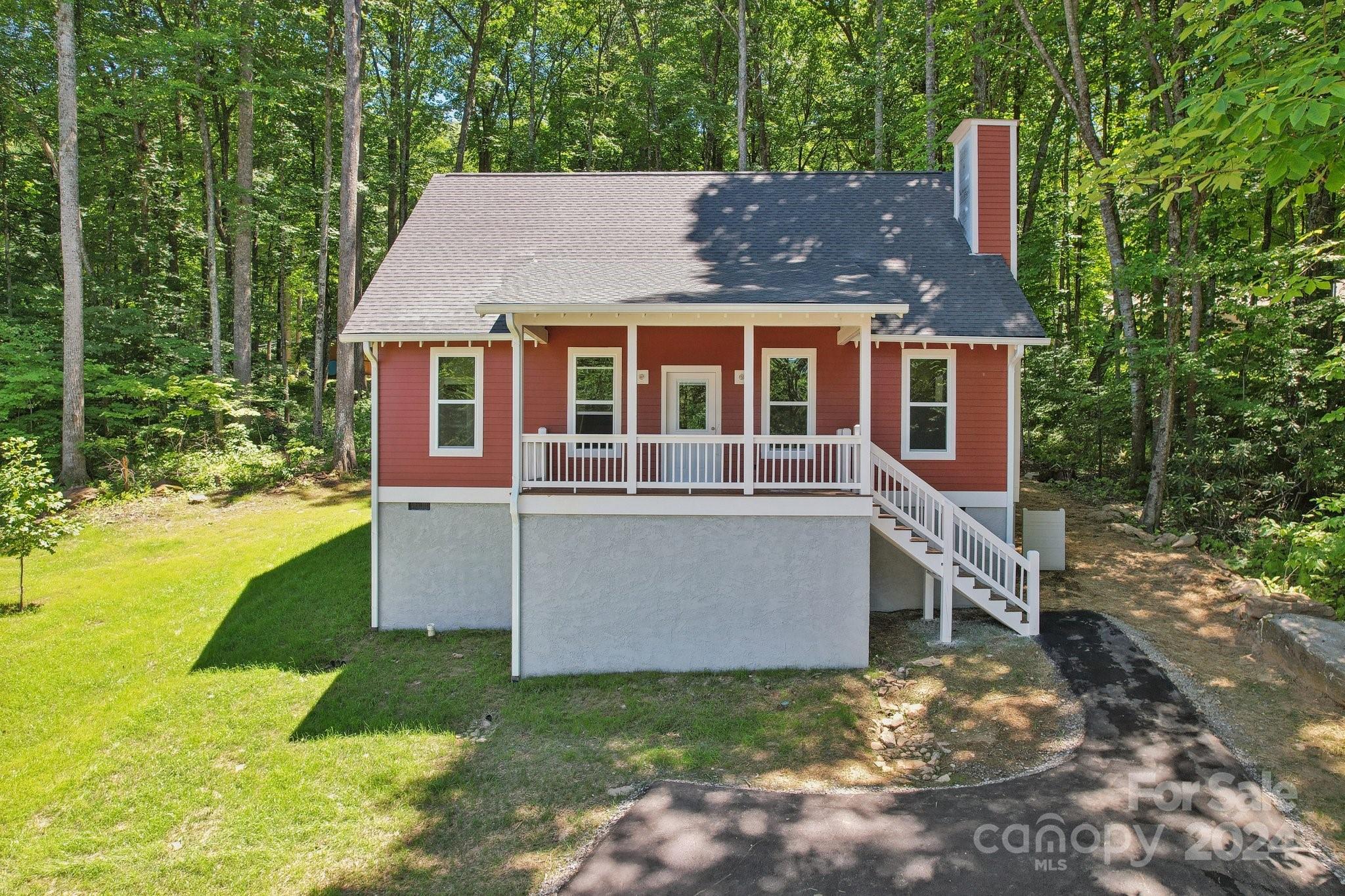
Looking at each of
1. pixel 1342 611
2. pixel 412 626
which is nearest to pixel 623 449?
pixel 412 626

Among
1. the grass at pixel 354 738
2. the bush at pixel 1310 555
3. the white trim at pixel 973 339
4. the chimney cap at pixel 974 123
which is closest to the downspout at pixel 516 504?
the grass at pixel 354 738

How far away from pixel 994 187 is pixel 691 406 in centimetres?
662

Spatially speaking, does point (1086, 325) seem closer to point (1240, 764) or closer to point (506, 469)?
point (1240, 764)

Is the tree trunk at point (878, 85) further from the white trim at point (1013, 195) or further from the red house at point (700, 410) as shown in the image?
the white trim at point (1013, 195)

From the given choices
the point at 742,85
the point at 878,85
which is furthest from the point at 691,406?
the point at 878,85

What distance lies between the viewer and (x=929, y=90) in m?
17.5

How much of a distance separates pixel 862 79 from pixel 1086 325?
972cm

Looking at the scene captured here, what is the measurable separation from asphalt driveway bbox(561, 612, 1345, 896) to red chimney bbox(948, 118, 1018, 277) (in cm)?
814

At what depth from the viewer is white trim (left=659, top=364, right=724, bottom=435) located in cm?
1075

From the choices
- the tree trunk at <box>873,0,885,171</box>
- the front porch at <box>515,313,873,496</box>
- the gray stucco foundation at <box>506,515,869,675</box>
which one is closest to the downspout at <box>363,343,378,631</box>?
the front porch at <box>515,313,873,496</box>

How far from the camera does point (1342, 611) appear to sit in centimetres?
785

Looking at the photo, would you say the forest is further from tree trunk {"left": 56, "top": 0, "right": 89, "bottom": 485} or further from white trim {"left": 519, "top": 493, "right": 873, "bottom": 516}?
white trim {"left": 519, "top": 493, "right": 873, "bottom": 516}

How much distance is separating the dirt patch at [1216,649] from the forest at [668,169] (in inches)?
42.8

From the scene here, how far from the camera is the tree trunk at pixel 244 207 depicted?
18.0 metres
